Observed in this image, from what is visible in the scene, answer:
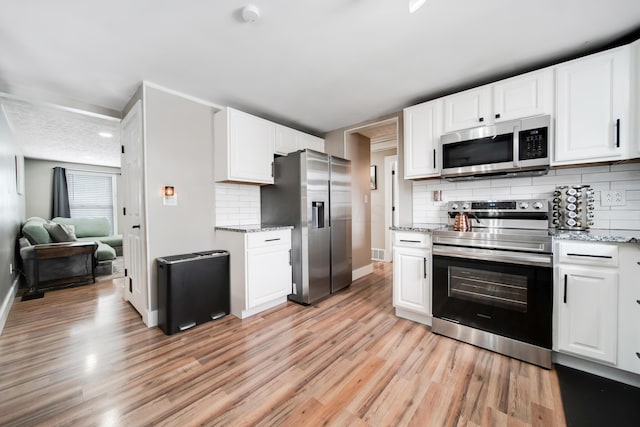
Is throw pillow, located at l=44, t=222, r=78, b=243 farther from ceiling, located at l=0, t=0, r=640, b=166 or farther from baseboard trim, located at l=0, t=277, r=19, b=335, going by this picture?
ceiling, located at l=0, t=0, r=640, b=166

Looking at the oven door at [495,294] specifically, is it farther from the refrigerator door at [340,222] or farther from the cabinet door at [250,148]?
the cabinet door at [250,148]

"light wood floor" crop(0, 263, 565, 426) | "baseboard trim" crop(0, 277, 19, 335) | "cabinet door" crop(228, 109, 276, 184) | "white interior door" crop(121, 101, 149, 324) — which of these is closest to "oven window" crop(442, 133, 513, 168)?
"light wood floor" crop(0, 263, 565, 426)

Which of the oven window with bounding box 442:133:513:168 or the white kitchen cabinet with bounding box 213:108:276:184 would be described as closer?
the oven window with bounding box 442:133:513:168

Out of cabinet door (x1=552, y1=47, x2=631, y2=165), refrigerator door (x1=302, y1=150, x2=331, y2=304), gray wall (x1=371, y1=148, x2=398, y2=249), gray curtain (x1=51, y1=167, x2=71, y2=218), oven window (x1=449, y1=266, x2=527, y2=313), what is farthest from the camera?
gray curtain (x1=51, y1=167, x2=71, y2=218)

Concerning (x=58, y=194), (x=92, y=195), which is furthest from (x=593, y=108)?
(x=92, y=195)

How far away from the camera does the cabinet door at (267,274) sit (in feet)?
8.84

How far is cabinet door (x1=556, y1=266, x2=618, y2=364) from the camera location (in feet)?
5.44

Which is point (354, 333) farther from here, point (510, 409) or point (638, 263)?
point (638, 263)

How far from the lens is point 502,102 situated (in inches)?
88.4

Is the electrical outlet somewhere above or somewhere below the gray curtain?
below

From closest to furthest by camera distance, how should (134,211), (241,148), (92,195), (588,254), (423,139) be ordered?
(588,254) → (423,139) → (134,211) → (241,148) → (92,195)

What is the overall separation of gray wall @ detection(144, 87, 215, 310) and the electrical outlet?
3681mm

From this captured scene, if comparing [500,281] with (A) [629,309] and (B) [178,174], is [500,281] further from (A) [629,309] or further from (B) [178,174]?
(B) [178,174]

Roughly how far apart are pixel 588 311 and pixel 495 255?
619 mm
